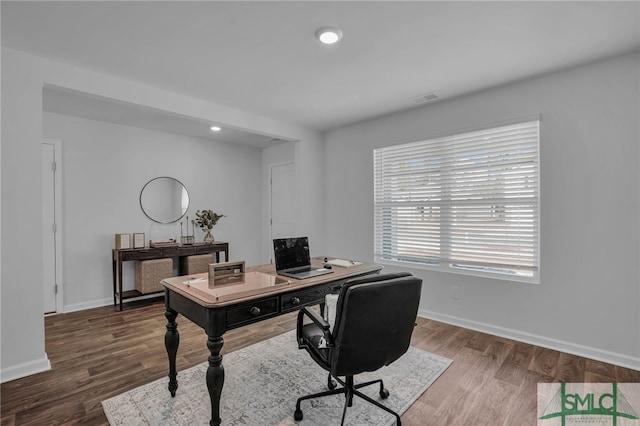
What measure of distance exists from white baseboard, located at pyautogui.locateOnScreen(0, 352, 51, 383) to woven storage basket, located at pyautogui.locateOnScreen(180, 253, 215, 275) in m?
2.07

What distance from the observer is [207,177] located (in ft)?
17.3

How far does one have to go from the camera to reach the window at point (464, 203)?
9.93 feet

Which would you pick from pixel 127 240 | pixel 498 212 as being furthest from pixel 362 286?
pixel 127 240

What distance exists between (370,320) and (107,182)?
4275 mm

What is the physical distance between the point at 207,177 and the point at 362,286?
173 inches

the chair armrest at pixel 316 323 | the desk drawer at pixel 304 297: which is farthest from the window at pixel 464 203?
the chair armrest at pixel 316 323

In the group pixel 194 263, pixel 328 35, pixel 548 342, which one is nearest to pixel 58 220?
pixel 194 263

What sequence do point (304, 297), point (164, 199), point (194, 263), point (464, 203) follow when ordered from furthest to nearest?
point (164, 199) → point (194, 263) → point (464, 203) → point (304, 297)

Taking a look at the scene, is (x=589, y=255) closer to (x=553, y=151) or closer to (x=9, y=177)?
(x=553, y=151)

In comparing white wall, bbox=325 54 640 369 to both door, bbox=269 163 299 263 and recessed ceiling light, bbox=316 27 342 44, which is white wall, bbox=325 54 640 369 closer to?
recessed ceiling light, bbox=316 27 342 44

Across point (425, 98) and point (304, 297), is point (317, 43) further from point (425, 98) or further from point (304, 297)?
point (304, 297)

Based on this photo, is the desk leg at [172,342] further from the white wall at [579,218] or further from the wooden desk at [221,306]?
the white wall at [579,218]

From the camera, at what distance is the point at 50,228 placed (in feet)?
12.7

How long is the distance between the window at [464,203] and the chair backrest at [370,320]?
6.33 ft
